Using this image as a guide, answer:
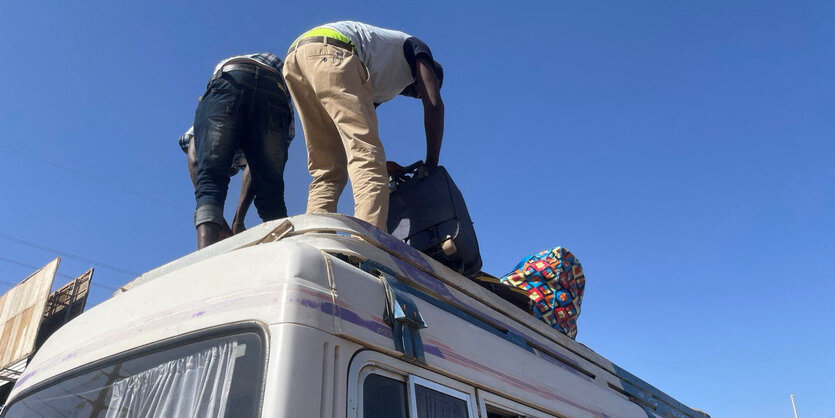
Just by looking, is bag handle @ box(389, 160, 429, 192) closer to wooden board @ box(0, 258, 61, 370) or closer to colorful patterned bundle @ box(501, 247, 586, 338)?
colorful patterned bundle @ box(501, 247, 586, 338)

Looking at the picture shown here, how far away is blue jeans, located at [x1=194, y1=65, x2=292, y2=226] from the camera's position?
3.32 meters

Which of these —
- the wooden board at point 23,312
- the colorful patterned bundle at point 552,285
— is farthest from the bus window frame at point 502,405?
the wooden board at point 23,312

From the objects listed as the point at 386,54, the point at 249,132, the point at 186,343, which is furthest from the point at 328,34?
the point at 186,343

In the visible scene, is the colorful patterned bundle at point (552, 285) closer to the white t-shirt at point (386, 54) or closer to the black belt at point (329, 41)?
the white t-shirt at point (386, 54)

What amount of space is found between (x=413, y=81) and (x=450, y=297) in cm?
165

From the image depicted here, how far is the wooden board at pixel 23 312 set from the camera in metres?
7.03

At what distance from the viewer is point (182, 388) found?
1.67 metres

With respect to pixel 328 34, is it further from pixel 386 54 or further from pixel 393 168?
pixel 393 168

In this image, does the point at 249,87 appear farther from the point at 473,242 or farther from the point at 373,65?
the point at 473,242

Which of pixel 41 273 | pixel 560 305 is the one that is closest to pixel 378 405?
pixel 560 305

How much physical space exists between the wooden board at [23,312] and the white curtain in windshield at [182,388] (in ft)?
17.9

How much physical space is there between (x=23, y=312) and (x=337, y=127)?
7.24m

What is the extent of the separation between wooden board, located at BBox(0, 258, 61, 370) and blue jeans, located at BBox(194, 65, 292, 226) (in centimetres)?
425

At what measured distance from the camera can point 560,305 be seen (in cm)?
481
